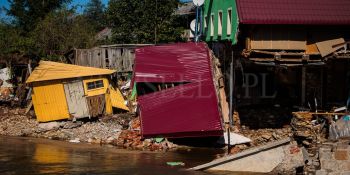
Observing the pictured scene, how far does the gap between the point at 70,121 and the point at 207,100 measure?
7.87 meters

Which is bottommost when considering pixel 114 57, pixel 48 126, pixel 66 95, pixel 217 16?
pixel 48 126

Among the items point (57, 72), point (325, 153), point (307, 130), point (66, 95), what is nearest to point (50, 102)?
point (66, 95)

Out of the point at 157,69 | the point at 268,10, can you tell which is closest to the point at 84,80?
the point at 157,69

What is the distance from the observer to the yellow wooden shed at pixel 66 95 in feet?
85.4

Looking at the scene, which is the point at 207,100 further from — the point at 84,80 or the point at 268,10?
the point at 84,80

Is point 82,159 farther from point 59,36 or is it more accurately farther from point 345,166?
Answer: point 59,36

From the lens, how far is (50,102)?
26.0 metres

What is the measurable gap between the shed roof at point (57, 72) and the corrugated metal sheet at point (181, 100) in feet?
12.9

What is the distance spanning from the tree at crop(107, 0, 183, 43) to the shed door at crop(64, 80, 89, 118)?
12.3 metres

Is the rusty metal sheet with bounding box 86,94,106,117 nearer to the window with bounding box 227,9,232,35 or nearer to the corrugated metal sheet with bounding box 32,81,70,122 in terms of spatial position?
the corrugated metal sheet with bounding box 32,81,70,122

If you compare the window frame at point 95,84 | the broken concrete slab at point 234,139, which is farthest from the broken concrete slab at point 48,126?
the broken concrete slab at point 234,139

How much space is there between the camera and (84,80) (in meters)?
26.4

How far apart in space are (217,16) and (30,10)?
27320mm

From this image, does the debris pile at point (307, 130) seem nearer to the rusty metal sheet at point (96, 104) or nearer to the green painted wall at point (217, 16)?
the green painted wall at point (217, 16)
